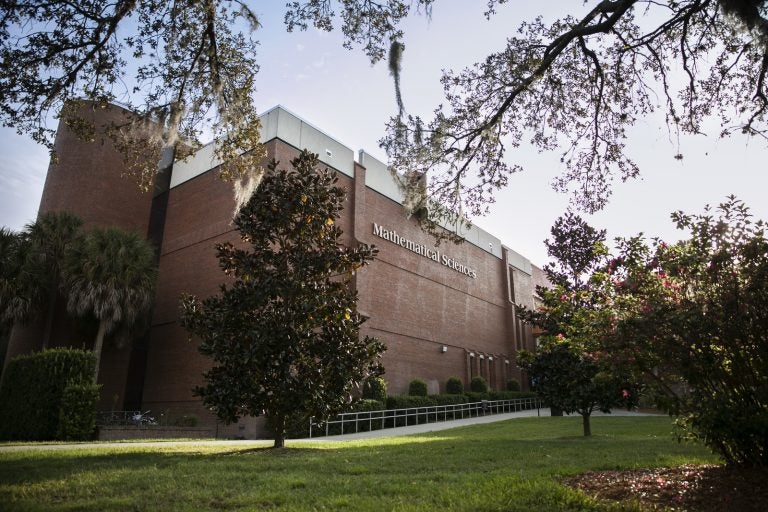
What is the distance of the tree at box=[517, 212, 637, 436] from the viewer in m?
6.57

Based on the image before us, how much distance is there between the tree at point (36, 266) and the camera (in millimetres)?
21766

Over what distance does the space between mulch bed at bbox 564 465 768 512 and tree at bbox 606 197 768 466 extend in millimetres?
269

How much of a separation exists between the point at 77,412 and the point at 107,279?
7.94 meters

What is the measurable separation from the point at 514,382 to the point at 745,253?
34272 millimetres

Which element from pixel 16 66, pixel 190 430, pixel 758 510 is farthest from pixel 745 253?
pixel 190 430

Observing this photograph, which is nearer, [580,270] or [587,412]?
[587,412]

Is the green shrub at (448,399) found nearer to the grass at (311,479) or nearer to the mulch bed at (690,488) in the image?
the grass at (311,479)

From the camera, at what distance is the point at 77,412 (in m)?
15.7

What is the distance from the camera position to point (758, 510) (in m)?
4.41

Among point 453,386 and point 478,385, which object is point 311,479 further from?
point 478,385

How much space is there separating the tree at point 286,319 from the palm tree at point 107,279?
43.3ft

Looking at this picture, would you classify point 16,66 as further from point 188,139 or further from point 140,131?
point 188,139

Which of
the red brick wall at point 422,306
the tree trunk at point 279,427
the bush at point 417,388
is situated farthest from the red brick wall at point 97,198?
the tree trunk at point 279,427

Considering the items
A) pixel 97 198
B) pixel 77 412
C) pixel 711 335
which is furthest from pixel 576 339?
pixel 97 198
